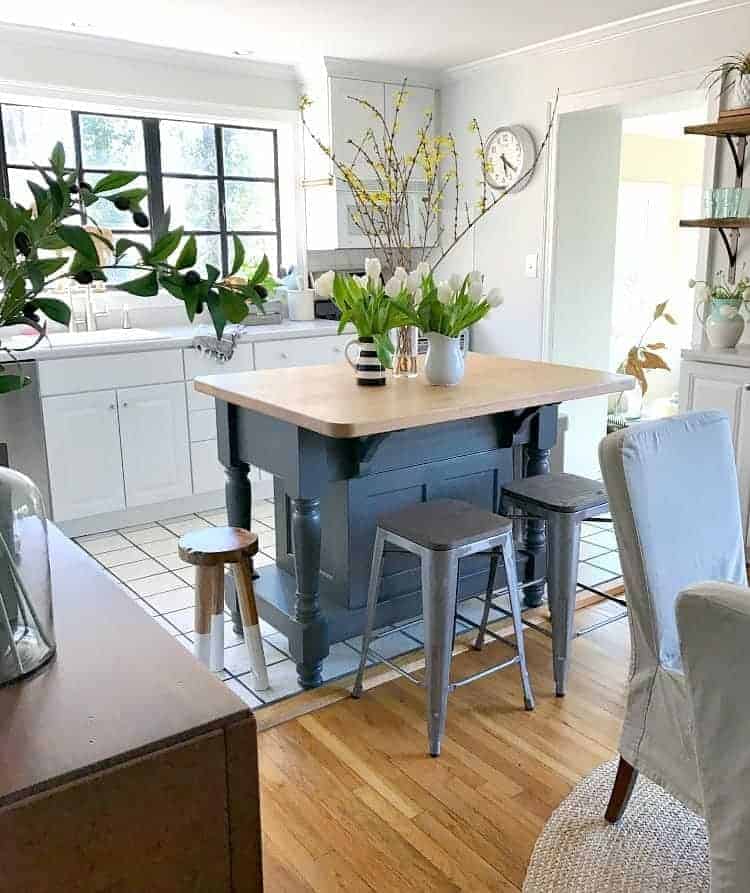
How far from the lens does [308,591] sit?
2500mm

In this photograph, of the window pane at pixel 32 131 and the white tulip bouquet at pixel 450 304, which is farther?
the window pane at pixel 32 131

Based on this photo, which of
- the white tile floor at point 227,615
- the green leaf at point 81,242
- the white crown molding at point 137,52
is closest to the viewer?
the green leaf at point 81,242

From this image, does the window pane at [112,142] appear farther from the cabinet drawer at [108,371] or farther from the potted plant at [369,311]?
the potted plant at [369,311]

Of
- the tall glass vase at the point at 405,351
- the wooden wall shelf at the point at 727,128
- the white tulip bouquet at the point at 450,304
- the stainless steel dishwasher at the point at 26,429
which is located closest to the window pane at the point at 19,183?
the stainless steel dishwasher at the point at 26,429

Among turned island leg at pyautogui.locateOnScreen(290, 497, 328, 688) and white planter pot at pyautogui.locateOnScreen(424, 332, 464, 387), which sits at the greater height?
white planter pot at pyautogui.locateOnScreen(424, 332, 464, 387)

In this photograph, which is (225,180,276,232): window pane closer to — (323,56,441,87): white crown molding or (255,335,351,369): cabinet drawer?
(323,56,441,87): white crown molding

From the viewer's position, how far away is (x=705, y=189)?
372 centimetres

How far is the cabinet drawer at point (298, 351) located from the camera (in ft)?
14.4

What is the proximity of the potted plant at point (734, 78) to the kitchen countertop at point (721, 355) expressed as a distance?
994 millimetres

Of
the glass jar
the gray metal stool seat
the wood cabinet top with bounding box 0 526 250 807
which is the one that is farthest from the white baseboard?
the glass jar

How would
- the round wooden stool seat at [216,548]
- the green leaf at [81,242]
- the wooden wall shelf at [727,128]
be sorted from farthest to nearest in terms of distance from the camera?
the wooden wall shelf at [727,128], the round wooden stool seat at [216,548], the green leaf at [81,242]

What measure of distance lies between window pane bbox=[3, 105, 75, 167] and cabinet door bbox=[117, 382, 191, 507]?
4.51ft

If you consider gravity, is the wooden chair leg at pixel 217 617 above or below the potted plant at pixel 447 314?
below

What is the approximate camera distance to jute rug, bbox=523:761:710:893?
5.78 feet
